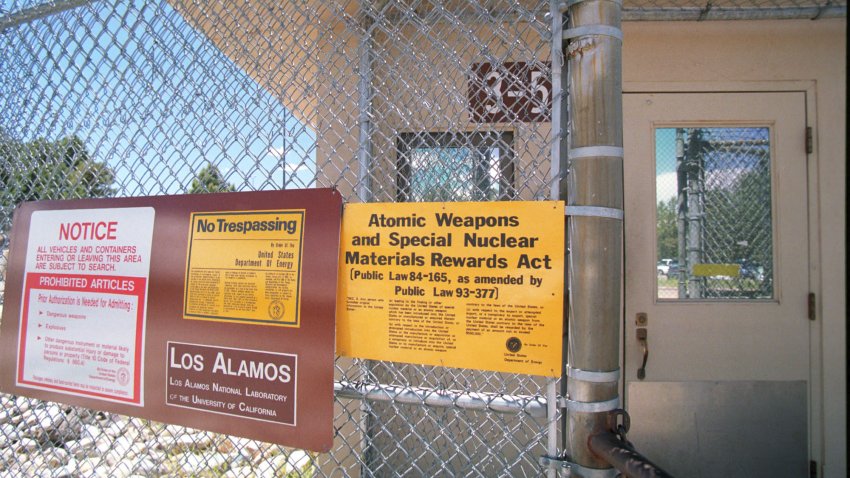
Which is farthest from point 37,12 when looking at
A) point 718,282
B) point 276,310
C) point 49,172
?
point 718,282

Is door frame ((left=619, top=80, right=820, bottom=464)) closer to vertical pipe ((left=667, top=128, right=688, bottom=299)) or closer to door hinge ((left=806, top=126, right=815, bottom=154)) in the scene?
door hinge ((left=806, top=126, right=815, bottom=154))

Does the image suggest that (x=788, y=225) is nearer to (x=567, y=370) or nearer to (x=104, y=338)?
(x=567, y=370)

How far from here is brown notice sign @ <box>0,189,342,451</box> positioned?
1216mm

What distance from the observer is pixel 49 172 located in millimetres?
1777

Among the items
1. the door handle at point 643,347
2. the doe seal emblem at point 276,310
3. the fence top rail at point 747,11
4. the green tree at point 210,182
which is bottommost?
the door handle at point 643,347

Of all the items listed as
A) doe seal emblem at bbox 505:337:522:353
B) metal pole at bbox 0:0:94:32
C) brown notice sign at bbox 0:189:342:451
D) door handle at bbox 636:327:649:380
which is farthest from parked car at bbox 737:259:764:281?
metal pole at bbox 0:0:94:32

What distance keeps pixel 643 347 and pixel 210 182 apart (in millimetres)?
2668

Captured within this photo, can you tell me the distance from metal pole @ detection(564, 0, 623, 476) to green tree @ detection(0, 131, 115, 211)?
1568 millimetres

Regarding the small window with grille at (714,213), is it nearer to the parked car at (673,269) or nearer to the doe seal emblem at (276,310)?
the parked car at (673,269)

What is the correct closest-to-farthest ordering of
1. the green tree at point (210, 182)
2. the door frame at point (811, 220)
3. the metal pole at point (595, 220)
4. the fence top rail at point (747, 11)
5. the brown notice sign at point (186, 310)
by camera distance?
the metal pole at point (595, 220)
the brown notice sign at point (186, 310)
the green tree at point (210, 182)
the fence top rail at point (747, 11)
the door frame at point (811, 220)

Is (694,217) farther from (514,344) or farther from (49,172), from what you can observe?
(49,172)

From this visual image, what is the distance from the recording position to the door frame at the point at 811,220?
289 centimetres

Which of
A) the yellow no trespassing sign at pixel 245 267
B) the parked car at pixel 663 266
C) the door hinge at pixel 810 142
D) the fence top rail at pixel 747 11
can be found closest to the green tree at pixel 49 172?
the yellow no trespassing sign at pixel 245 267

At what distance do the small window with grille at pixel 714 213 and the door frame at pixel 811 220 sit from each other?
0.23m
